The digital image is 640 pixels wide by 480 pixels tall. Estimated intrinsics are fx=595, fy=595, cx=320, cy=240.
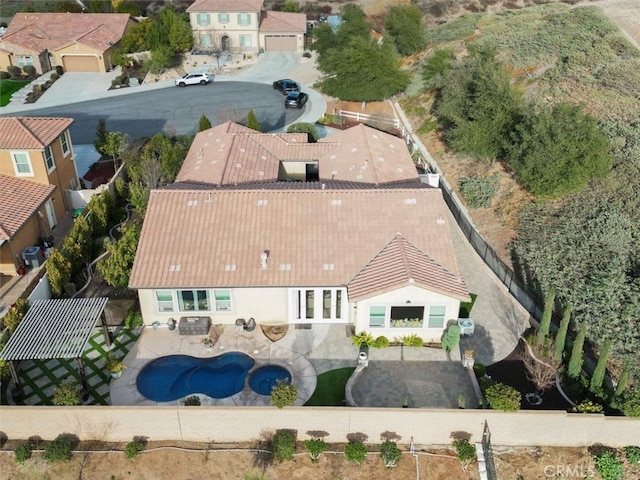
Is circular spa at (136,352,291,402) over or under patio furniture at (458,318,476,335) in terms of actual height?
under

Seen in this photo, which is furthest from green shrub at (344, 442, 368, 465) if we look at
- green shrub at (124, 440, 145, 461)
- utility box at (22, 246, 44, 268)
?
utility box at (22, 246, 44, 268)

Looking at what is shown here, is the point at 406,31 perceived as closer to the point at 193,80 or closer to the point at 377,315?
the point at 193,80

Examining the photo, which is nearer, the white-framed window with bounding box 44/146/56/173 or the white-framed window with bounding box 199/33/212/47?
the white-framed window with bounding box 44/146/56/173

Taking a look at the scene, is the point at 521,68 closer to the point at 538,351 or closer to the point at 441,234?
the point at 441,234

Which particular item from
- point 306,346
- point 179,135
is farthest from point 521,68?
point 306,346

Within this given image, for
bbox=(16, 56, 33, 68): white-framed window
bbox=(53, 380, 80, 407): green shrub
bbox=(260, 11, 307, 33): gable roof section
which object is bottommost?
bbox=(16, 56, 33, 68): white-framed window

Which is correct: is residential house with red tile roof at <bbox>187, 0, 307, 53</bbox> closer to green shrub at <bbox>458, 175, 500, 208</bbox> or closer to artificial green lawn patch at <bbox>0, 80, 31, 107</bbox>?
artificial green lawn patch at <bbox>0, 80, 31, 107</bbox>

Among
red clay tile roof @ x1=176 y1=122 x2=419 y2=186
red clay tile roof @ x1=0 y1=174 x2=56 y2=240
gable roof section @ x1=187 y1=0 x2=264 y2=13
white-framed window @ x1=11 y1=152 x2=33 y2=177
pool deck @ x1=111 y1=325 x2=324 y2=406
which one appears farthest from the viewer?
gable roof section @ x1=187 y1=0 x2=264 y2=13
